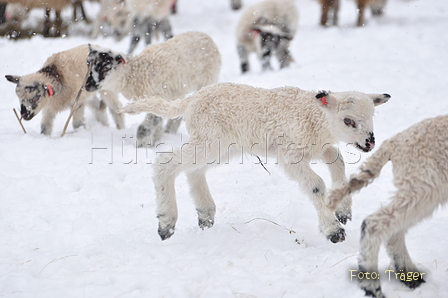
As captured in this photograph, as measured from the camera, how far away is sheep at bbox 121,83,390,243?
156 inches

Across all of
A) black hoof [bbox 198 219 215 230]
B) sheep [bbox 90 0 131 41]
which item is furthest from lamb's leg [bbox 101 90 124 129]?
sheep [bbox 90 0 131 41]

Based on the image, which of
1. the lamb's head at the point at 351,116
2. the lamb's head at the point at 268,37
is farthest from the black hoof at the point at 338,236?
the lamb's head at the point at 268,37

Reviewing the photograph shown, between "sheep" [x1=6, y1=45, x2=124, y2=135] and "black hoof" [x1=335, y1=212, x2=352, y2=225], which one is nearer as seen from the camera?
"black hoof" [x1=335, y1=212, x2=352, y2=225]

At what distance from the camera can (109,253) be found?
3754mm

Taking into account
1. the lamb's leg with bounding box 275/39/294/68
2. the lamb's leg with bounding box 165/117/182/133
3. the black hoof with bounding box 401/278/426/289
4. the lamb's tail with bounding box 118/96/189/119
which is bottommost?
the lamb's leg with bounding box 165/117/182/133

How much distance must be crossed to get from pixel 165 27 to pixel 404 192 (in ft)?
32.0

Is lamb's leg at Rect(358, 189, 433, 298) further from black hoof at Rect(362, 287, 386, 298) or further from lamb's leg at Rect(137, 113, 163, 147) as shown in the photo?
lamb's leg at Rect(137, 113, 163, 147)

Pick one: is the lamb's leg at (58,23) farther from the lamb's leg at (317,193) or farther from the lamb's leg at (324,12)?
the lamb's leg at (317,193)

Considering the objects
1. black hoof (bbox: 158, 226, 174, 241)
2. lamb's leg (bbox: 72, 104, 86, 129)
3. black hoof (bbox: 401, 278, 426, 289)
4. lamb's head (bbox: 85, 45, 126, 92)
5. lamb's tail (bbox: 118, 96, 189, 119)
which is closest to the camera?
black hoof (bbox: 401, 278, 426, 289)

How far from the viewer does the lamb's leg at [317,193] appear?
13.0 ft

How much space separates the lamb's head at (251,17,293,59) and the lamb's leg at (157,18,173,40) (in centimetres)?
229

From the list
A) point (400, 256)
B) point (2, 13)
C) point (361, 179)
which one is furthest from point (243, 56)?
point (400, 256)

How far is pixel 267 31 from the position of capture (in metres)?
10.5

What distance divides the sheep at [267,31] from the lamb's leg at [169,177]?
251 inches
